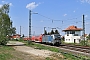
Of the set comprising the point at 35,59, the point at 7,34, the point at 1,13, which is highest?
the point at 1,13

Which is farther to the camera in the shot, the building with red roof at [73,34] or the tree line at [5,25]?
the building with red roof at [73,34]

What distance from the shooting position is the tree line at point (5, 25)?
3900 cm

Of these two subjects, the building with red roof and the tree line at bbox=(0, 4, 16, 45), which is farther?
the building with red roof

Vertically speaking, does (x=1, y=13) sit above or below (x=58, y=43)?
above

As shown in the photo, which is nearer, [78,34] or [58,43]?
[58,43]

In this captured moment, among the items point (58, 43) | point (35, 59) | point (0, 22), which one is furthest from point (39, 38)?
point (35, 59)

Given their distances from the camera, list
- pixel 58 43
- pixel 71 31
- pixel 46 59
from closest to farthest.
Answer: pixel 46 59
pixel 58 43
pixel 71 31

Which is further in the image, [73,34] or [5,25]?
[73,34]

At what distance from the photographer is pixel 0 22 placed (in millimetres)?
39156

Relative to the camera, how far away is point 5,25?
39656 mm

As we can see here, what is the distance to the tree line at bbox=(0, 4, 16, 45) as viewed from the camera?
3900cm

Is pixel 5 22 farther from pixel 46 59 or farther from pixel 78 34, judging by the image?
pixel 78 34

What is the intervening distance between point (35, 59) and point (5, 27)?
79.8 feet

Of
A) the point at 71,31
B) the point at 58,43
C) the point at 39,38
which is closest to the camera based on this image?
the point at 58,43
